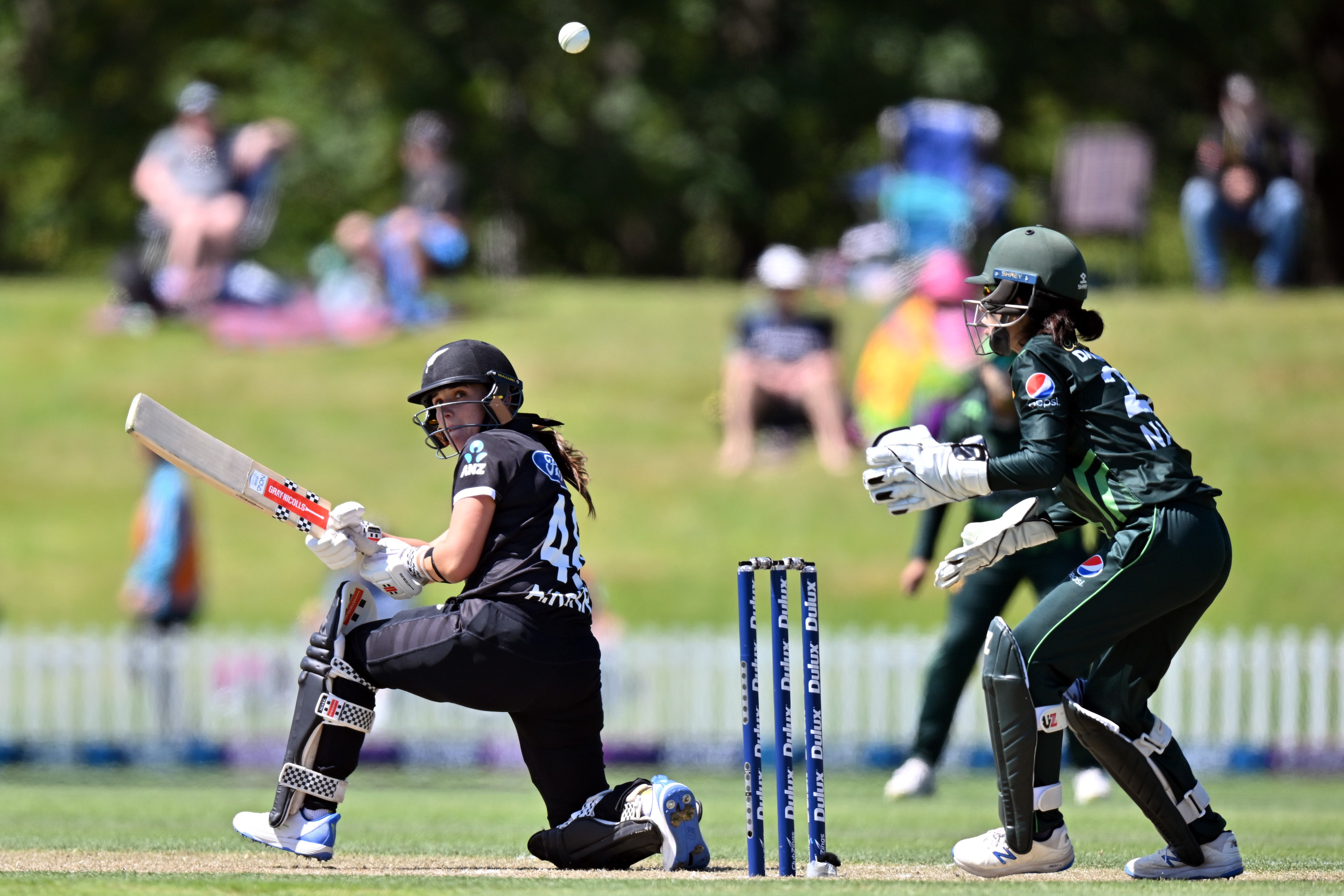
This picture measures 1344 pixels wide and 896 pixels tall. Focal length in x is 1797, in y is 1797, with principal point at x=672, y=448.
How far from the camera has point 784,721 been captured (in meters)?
5.57

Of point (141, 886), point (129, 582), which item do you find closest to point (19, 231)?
point (129, 582)

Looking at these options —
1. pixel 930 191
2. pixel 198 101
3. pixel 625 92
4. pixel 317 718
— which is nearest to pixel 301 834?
pixel 317 718

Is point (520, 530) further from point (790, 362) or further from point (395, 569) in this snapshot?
point (790, 362)

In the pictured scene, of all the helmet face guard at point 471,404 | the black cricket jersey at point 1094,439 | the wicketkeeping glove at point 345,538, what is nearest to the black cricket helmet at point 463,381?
the helmet face guard at point 471,404

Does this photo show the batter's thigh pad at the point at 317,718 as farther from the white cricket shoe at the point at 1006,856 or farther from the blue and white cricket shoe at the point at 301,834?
the white cricket shoe at the point at 1006,856

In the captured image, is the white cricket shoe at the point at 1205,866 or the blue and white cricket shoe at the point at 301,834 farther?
the blue and white cricket shoe at the point at 301,834

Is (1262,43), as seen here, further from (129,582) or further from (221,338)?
(129,582)

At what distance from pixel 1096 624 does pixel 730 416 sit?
14669 mm

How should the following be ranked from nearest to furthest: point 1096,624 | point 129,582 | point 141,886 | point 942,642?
point 141,886, point 1096,624, point 942,642, point 129,582

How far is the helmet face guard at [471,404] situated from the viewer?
6.13m

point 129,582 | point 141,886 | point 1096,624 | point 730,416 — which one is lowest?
point 141,886

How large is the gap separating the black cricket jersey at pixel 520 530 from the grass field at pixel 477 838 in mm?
899

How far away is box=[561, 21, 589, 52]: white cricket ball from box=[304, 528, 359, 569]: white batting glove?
9.16 feet

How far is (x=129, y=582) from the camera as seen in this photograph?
14133mm
